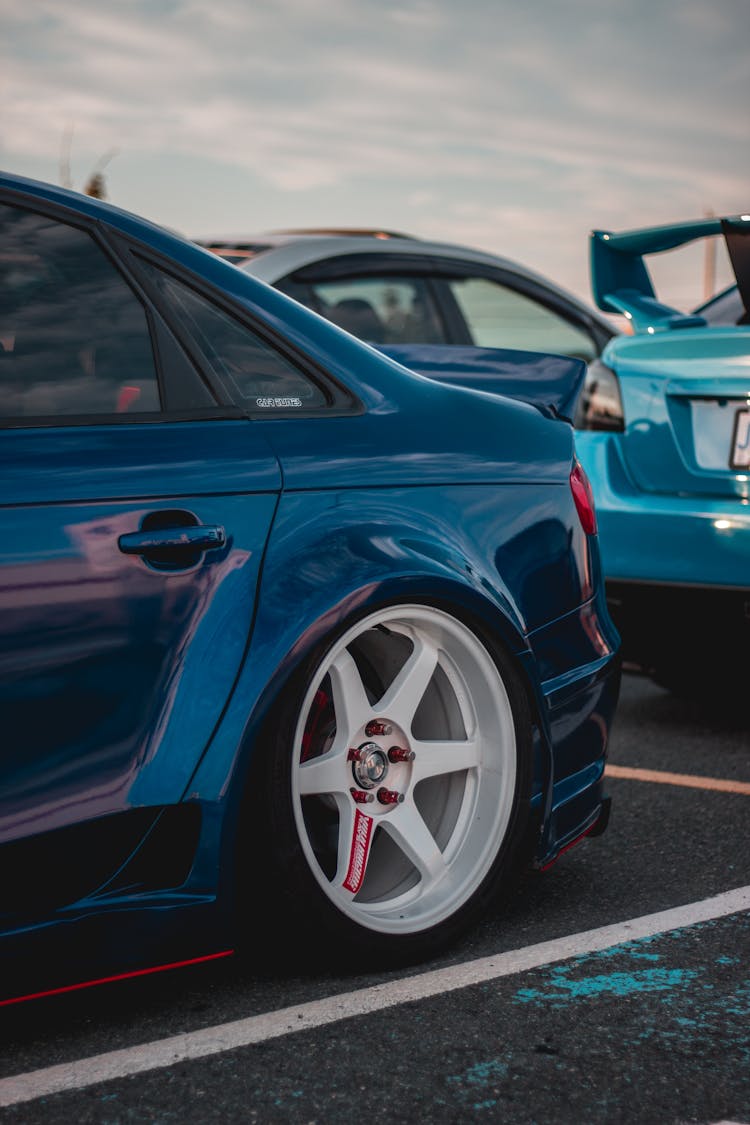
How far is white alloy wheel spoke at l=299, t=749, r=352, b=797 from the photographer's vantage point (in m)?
2.92

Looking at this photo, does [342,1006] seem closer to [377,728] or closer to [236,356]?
[377,728]

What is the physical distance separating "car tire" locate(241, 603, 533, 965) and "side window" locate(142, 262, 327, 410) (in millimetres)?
469

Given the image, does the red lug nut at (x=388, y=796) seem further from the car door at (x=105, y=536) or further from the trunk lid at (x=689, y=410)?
the trunk lid at (x=689, y=410)

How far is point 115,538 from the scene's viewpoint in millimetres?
2611

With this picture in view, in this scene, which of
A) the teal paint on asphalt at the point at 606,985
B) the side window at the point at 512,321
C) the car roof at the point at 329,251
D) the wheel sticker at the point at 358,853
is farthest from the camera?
the side window at the point at 512,321

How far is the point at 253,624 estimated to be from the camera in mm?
2742

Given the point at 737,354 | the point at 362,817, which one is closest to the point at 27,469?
the point at 362,817

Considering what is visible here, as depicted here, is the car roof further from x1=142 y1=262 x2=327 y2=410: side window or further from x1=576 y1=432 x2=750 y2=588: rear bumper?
x1=142 y1=262 x2=327 y2=410: side window

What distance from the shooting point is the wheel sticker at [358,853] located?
300 centimetres

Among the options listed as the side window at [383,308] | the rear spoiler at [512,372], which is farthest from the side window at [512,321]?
the rear spoiler at [512,372]

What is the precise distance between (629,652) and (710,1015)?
2.32 m

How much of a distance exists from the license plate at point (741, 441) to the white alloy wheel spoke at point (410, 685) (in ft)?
5.91

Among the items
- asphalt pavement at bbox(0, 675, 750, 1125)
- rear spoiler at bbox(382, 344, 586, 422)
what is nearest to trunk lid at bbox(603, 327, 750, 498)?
rear spoiler at bbox(382, 344, 586, 422)

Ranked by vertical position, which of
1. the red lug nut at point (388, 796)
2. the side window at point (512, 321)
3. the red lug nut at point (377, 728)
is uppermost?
the side window at point (512, 321)
